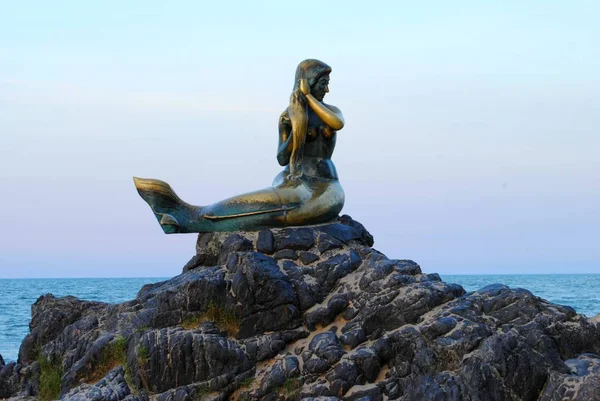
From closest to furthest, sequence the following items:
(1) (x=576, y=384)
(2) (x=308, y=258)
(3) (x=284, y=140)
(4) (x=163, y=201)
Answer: (1) (x=576, y=384)
(2) (x=308, y=258)
(4) (x=163, y=201)
(3) (x=284, y=140)

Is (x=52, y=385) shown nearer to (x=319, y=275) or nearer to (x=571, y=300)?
→ (x=319, y=275)

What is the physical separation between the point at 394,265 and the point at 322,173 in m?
2.02

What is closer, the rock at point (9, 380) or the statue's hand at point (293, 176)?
the rock at point (9, 380)

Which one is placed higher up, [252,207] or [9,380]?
[252,207]

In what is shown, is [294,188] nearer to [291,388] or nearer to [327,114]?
[327,114]

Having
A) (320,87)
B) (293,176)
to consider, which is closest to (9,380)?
(293,176)

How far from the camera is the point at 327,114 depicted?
14.0 meters

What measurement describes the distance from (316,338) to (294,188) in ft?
8.19

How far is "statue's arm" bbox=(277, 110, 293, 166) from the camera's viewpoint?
14305 millimetres

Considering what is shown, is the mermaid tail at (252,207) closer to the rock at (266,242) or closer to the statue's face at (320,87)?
the rock at (266,242)

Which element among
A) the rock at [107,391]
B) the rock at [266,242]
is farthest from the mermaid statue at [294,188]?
the rock at [107,391]

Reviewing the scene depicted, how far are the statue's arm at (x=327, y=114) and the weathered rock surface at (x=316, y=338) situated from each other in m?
1.52

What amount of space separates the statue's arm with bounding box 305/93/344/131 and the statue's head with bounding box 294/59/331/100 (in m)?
0.18

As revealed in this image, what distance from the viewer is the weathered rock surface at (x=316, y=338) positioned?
36.3ft
